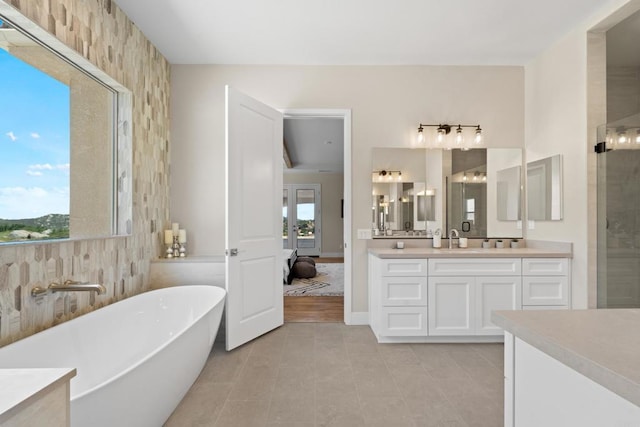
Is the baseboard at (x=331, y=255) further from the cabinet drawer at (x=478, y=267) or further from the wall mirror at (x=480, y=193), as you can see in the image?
the cabinet drawer at (x=478, y=267)

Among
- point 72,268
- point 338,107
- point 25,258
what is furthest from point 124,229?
point 338,107

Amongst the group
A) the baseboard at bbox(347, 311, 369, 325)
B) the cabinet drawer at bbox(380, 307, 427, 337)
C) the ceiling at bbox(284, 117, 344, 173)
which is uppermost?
the ceiling at bbox(284, 117, 344, 173)

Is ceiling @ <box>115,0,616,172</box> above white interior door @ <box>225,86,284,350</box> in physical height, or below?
above

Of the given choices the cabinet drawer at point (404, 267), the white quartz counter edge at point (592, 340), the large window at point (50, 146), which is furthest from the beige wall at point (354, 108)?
the white quartz counter edge at point (592, 340)

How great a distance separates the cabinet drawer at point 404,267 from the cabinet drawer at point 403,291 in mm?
45

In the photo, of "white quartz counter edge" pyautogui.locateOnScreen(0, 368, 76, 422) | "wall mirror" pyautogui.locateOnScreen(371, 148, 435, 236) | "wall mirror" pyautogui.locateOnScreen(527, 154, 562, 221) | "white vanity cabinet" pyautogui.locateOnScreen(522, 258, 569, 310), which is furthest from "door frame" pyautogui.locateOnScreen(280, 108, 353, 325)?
"white quartz counter edge" pyautogui.locateOnScreen(0, 368, 76, 422)

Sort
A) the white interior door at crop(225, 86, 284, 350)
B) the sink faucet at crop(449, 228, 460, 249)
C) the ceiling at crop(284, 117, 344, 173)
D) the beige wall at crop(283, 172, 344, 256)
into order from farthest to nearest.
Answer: the beige wall at crop(283, 172, 344, 256)
the ceiling at crop(284, 117, 344, 173)
the sink faucet at crop(449, 228, 460, 249)
the white interior door at crop(225, 86, 284, 350)

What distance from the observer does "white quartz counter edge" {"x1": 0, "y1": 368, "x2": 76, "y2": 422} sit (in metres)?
0.73

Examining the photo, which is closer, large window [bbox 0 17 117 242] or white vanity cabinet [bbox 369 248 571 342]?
large window [bbox 0 17 117 242]

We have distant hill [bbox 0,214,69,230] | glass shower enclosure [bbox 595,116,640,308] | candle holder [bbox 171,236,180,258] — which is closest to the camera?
distant hill [bbox 0,214,69,230]

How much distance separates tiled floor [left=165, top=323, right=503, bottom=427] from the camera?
6.35 ft

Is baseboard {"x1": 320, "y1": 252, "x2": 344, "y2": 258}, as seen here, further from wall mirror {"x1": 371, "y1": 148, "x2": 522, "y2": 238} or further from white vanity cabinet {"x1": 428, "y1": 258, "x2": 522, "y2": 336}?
white vanity cabinet {"x1": 428, "y1": 258, "x2": 522, "y2": 336}

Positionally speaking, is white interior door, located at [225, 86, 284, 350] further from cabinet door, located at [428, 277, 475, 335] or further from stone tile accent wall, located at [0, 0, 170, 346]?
cabinet door, located at [428, 277, 475, 335]

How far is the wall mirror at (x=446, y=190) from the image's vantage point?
3.61 meters
